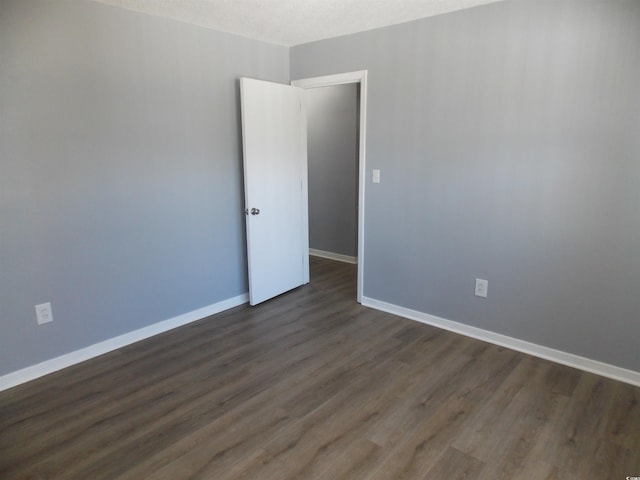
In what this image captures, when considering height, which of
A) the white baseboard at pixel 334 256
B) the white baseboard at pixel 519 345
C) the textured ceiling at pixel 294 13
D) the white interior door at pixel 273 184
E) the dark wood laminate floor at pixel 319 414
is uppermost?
the textured ceiling at pixel 294 13

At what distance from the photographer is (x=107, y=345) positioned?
113 inches

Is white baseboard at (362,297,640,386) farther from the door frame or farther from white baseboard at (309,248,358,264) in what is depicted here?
white baseboard at (309,248,358,264)

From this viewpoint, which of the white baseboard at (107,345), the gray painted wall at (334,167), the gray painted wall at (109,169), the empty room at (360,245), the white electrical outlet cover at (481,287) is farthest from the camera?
the gray painted wall at (334,167)

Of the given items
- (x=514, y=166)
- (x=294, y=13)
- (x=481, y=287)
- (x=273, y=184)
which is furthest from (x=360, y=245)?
(x=294, y=13)

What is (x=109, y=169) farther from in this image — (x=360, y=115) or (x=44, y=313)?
(x=360, y=115)

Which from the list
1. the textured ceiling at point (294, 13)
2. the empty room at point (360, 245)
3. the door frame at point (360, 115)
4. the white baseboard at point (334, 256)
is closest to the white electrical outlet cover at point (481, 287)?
the empty room at point (360, 245)

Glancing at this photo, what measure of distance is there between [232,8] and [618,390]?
3.45 meters

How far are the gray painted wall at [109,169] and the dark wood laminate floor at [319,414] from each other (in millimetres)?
449

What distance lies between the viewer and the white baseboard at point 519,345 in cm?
250

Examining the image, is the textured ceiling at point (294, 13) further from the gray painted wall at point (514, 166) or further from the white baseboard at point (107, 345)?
the white baseboard at point (107, 345)

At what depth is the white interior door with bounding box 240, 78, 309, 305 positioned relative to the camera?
344cm

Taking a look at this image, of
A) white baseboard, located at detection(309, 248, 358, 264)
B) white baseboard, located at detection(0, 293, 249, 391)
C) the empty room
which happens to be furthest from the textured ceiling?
white baseboard, located at detection(309, 248, 358, 264)

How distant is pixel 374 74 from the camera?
10.9ft

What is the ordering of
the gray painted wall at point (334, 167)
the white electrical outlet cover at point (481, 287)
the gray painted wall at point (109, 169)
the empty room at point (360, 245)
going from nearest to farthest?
the empty room at point (360, 245) → the gray painted wall at point (109, 169) → the white electrical outlet cover at point (481, 287) → the gray painted wall at point (334, 167)
